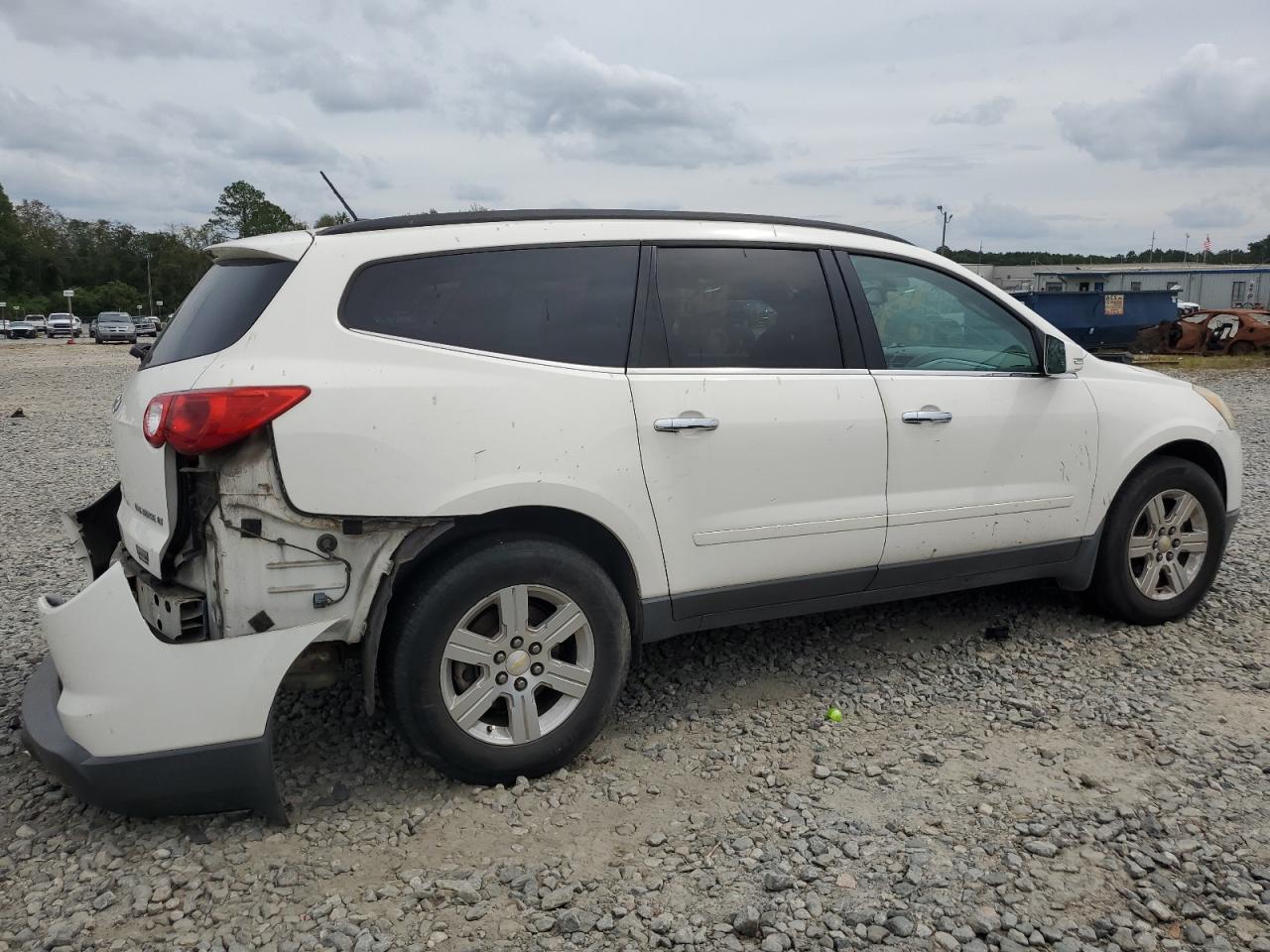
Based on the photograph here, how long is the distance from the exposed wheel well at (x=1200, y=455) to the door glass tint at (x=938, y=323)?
3.10ft

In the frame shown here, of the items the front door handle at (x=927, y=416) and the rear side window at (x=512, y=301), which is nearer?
the rear side window at (x=512, y=301)

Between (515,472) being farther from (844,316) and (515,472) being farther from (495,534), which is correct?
(844,316)

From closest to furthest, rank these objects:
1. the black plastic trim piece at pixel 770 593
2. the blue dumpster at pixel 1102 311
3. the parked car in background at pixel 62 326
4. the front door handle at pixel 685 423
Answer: the front door handle at pixel 685 423, the black plastic trim piece at pixel 770 593, the blue dumpster at pixel 1102 311, the parked car in background at pixel 62 326

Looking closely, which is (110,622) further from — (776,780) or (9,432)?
(9,432)

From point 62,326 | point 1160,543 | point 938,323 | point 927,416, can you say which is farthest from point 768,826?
point 62,326

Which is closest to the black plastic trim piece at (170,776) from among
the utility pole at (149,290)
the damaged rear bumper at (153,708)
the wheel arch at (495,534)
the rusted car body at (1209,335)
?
the damaged rear bumper at (153,708)

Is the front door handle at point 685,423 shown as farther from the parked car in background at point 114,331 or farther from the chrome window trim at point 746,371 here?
the parked car in background at point 114,331

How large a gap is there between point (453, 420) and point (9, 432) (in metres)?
12.3

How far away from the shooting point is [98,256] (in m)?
109

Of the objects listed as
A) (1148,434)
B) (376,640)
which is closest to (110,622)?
(376,640)

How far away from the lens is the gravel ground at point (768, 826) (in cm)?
258

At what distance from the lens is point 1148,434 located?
445cm

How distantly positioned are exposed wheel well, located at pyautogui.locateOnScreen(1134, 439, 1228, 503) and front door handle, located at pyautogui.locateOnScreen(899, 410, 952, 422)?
1.34m

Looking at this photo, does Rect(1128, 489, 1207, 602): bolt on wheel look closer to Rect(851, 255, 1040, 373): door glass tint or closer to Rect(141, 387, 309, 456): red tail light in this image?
Rect(851, 255, 1040, 373): door glass tint
